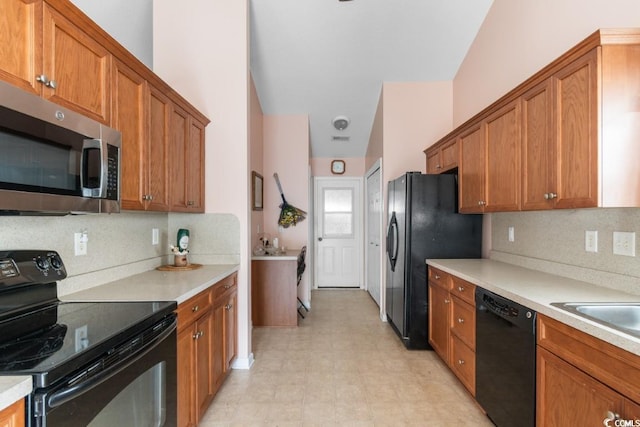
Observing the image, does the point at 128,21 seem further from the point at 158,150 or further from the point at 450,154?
the point at 450,154

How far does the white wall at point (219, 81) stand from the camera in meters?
2.67

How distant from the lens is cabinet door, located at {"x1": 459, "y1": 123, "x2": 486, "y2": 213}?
2518mm

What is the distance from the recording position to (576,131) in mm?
1587

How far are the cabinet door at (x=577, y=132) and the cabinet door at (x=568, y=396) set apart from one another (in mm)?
765

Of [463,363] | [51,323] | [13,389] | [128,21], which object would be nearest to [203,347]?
[51,323]

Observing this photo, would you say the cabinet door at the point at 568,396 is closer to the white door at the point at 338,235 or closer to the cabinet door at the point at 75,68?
the cabinet door at the point at 75,68

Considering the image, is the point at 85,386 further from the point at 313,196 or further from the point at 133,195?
the point at 313,196

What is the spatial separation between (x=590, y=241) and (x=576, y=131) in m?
0.70

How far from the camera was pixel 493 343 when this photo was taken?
6.01 feet

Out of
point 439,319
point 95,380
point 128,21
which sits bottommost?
point 439,319

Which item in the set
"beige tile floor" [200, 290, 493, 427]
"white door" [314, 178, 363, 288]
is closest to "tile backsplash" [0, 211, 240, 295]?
"beige tile floor" [200, 290, 493, 427]

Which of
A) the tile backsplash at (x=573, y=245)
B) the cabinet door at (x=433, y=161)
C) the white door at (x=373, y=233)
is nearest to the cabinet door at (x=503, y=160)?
the tile backsplash at (x=573, y=245)

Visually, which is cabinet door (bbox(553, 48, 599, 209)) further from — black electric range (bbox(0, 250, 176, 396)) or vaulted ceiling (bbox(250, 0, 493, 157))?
black electric range (bbox(0, 250, 176, 396))

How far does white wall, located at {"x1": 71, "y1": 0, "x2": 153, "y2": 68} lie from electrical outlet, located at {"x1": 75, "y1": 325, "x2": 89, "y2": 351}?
6.07 feet
